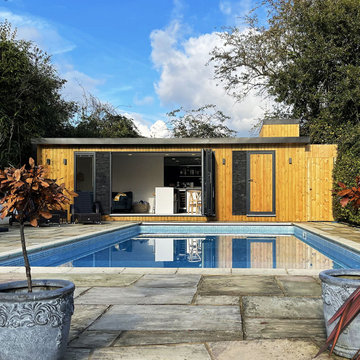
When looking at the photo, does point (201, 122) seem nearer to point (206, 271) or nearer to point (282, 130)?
point (282, 130)

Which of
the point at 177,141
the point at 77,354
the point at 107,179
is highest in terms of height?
the point at 177,141

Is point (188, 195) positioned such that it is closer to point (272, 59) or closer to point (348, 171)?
point (348, 171)

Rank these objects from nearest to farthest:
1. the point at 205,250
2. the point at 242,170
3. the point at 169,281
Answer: the point at 169,281 < the point at 205,250 < the point at 242,170

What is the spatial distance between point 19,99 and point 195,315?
12.5 meters

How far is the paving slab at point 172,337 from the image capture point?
2.43 m

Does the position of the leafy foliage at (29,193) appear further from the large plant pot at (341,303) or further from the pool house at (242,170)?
the pool house at (242,170)

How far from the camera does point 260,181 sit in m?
11.3

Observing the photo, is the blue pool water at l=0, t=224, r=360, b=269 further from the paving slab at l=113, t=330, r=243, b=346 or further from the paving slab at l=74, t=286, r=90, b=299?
the paving slab at l=113, t=330, r=243, b=346

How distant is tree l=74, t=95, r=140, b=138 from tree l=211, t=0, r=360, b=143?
695 cm

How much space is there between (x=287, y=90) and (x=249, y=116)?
316 centimetres

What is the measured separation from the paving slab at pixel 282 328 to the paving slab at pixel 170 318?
0.10 meters

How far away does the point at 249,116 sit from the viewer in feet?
63.2

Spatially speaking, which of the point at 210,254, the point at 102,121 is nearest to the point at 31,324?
the point at 210,254

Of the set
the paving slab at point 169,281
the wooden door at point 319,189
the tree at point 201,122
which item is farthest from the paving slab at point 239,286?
the tree at point 201,122
